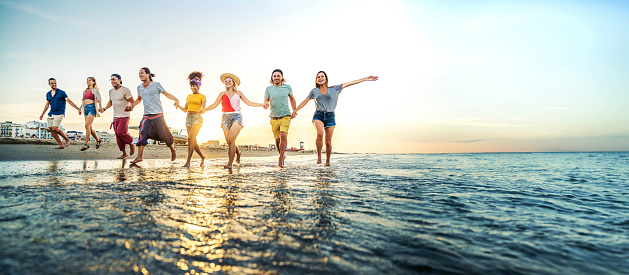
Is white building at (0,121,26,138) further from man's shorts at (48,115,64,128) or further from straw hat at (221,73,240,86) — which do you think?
straw hat at (221,73,240,86)

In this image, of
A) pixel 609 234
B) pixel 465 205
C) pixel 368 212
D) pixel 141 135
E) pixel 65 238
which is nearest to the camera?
pixel 65 238

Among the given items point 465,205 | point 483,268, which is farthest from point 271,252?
point 465,205

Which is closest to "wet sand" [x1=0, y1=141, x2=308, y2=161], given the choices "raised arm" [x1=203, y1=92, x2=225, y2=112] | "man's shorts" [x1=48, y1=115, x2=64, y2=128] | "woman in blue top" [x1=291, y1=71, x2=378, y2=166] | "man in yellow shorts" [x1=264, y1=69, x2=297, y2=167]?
"man's shorts" [x1=48, y1=115, x2=64, y2=128]

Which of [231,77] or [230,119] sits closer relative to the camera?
[230,119]

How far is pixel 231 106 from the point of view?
7.44 m

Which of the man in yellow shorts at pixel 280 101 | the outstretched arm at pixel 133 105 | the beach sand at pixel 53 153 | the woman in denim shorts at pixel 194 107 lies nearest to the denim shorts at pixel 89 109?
the beach sand at pixel 53 153

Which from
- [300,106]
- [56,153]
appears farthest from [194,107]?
[56,153]

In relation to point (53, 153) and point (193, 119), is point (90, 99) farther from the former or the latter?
point (193, 119)

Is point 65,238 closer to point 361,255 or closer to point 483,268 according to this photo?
point 361,255

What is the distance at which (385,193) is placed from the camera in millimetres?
3395

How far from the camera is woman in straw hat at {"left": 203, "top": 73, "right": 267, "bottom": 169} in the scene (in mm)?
7332

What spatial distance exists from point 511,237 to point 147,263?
2019 millimetres

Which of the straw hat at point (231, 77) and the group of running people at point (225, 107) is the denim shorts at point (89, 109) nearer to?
the group of running people at point (225, 107)

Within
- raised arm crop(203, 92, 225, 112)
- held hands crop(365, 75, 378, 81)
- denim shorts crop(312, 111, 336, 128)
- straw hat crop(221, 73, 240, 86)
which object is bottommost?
denim shorts crop(312, 111, 336, 128)
